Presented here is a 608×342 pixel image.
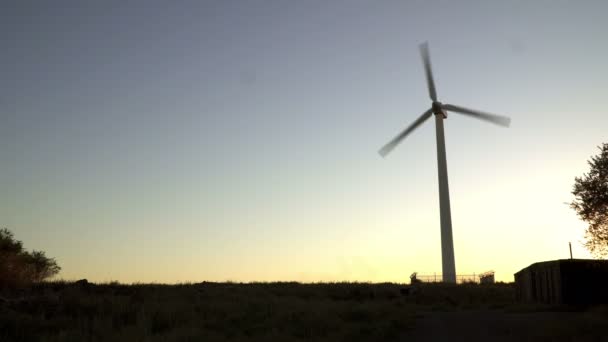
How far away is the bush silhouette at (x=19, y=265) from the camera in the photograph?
1794 inches

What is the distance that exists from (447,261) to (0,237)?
4489 centimetres

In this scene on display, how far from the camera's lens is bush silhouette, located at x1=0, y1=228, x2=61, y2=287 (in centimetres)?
4558

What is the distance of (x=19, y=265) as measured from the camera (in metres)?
53.6

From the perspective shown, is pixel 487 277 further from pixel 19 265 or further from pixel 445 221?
pixel 19 265

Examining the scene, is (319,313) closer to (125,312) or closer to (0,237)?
(125,312)

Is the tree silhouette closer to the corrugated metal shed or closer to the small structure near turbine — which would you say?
the corrugated metal shed

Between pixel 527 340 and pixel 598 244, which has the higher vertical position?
pixel 598 244

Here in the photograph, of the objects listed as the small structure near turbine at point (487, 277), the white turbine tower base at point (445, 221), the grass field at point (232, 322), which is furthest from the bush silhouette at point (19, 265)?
the small structure near turbine at point (487, 277)

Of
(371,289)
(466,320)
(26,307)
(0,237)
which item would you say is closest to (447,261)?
(371,289)

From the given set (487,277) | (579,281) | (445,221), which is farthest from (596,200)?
(487,277)

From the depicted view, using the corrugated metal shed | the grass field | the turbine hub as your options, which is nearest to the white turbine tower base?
Result: the turbine hub

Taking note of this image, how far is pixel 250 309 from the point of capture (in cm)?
2712

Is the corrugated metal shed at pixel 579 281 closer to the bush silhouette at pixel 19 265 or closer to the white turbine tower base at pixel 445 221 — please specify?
the white turbine tower base at pixel 445 221

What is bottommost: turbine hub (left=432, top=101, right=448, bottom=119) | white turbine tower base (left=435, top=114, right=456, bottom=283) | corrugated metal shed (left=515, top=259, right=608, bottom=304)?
A: corrugated metal shed (left=515, top=259, right=608, bottom=304)
